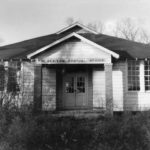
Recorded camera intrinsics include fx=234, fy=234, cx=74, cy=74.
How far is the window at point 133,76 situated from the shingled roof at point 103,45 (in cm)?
61

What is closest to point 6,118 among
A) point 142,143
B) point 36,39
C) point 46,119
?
point 46,119

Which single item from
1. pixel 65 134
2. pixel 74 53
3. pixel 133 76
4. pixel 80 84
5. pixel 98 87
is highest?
pixel 74 53

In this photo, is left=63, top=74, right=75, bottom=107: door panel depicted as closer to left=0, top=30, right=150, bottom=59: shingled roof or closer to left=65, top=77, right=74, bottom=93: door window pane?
left=65, top=77, right=74, bottom=93: door window pane

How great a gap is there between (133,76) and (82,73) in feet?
10.8

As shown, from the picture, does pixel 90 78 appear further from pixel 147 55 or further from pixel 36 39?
pixel 36 39

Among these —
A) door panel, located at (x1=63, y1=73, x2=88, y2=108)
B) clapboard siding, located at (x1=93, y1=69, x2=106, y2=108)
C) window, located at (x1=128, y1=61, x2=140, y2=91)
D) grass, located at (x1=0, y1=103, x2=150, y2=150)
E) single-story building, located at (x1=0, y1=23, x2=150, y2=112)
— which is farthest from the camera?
door panel, located at (x1=63, y1=73, x2=88, y2=108)

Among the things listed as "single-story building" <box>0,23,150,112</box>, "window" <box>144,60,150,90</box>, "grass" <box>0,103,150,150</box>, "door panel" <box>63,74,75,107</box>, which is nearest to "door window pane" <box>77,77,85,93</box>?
"single-story building" <box>0,23,150,112</box>

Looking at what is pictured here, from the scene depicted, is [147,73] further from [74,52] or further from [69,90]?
[69,90]

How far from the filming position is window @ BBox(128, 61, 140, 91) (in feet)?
46.6

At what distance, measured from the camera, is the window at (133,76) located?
46.6 feet

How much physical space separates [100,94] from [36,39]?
278 inches

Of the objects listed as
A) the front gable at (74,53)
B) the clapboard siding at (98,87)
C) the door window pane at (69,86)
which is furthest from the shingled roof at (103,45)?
the door window pane at (69,86)

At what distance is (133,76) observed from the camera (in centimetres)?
1428

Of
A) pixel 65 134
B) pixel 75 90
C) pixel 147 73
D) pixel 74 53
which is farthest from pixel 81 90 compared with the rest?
pixel 65 134
